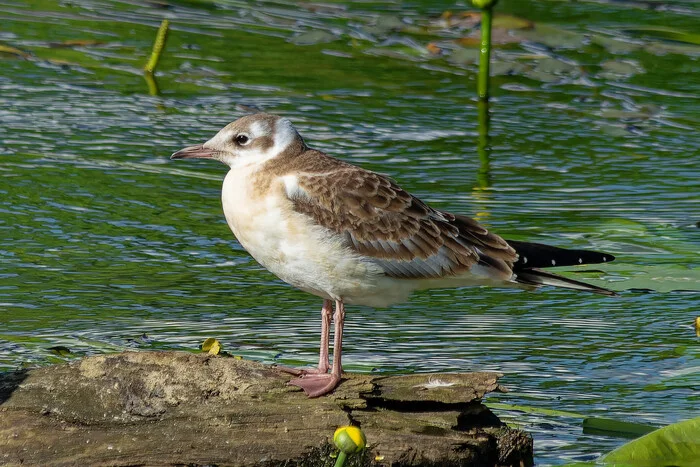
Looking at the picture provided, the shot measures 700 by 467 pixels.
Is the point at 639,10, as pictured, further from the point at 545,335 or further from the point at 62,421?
the point at 62,421

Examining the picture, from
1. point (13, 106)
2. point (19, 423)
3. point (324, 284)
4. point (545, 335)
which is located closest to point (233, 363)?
point (324, 284)

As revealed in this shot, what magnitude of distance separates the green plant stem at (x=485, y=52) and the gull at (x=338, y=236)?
4.31m

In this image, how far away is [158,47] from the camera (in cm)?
→ 1173

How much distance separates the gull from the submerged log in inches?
11.4

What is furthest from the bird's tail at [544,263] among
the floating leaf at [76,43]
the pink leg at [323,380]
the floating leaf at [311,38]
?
the floating leaf at [76,43]

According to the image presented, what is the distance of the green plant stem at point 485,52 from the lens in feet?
34.6

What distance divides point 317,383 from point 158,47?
6.69 metres

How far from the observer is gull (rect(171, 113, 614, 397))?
583 cm

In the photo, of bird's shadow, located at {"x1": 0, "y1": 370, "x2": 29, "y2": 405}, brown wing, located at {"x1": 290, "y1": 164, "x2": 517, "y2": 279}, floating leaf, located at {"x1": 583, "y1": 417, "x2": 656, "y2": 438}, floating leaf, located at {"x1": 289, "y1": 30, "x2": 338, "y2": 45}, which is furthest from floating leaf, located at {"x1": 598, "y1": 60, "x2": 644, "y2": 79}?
bird's shadow, located at {"x1": 0, "y1": 370, "x2": 29, "y2": 405}

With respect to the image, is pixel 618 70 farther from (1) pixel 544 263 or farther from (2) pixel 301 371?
(2) pixel 301 371

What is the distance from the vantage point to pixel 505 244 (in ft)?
21.1

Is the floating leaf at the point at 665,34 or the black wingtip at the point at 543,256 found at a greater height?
the black wingtip at the point at 543,256

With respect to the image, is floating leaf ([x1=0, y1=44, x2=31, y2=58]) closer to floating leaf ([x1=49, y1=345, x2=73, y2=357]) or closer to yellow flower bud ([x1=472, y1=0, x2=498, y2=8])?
yellow flower bud ([x1=472, y1=0, x2=498, y2=8])

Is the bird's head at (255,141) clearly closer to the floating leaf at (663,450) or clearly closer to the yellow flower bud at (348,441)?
the floating leaf at (663,450)
